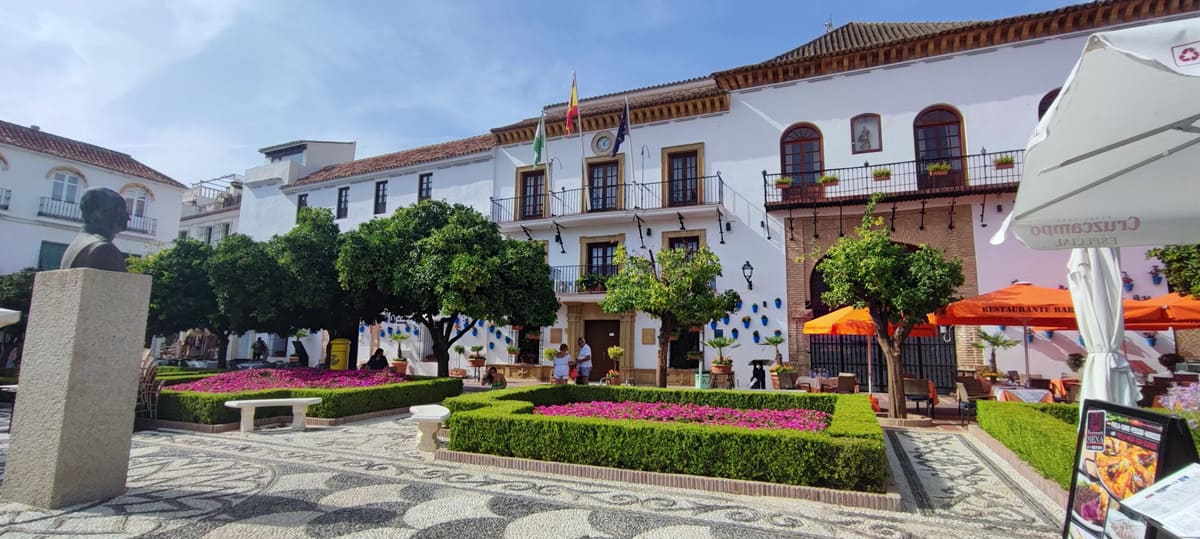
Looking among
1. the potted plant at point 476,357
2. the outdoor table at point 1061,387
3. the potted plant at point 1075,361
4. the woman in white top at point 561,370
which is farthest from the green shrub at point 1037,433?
the potted plant at point 476,357

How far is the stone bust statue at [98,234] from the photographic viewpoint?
5.43m

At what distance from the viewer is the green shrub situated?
536cm

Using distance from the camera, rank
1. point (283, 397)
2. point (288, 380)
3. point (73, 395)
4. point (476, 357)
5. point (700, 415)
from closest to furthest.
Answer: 1. point (73, 395)
2. point (700, 415)
3. point (283, 397)
4. point (288, 380)
5. point (476, 357)

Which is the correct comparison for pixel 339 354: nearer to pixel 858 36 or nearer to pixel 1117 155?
pixel 1117 155

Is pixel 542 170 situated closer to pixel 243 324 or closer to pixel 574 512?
pixel 243 324

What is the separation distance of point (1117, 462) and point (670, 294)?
836 cm

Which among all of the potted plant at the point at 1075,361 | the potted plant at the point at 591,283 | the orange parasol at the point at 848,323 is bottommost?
the potted plant at the point at 1075,361

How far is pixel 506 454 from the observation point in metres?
6.93

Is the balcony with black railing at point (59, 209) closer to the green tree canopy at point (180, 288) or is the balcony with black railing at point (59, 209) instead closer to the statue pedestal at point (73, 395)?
the green tree canopy at point (180, 288)

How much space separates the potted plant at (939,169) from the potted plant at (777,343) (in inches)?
240

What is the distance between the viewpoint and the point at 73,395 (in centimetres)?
494

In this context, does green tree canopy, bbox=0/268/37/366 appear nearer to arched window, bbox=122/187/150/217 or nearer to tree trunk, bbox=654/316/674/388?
arched window, bbox=122/187/150/217

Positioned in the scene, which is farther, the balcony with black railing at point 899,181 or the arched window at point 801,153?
the arched window at point 801,153

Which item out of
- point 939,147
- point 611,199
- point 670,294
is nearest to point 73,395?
point 670,294
